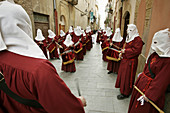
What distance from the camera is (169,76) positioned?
1.58 meters

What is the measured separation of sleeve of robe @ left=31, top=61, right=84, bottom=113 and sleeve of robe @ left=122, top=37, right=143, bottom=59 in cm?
257

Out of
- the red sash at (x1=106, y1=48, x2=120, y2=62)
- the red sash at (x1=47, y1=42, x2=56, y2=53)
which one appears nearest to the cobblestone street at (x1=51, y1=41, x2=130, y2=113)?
the red sash at (x1=106, y1=48, x2=120, y2=62)

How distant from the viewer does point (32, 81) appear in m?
0.78

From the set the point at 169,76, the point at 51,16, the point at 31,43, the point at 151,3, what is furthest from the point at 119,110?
the point at 51,16

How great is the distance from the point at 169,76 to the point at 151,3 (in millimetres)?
3170

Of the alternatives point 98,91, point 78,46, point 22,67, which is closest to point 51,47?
point 78,46

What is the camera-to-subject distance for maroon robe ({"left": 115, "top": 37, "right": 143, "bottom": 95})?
2975mm

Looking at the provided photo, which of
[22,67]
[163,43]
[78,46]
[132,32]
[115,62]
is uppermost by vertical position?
[132,32]

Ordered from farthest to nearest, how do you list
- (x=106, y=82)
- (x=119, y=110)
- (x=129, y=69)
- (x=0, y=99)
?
(x=106, y=82) < (x=129, y=69) < (x=119, y=110) < (x=0, y=99)

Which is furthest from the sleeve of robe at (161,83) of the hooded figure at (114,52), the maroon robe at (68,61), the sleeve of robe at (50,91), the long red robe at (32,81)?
the maroon robe at (68,61)

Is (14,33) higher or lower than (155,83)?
higher

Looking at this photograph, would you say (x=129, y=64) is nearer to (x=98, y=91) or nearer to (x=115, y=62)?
(x=98, y=91)

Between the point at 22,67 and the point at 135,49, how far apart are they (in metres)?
2.92

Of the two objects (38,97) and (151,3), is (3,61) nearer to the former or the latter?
(38,97)
